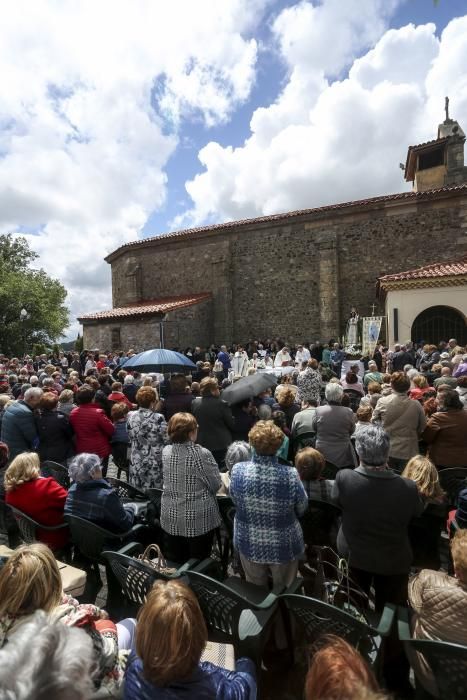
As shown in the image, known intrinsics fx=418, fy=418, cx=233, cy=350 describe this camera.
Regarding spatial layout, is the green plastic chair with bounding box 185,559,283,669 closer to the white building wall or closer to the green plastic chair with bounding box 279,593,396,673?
the green plastic chair with bounding box 279,593,396,673

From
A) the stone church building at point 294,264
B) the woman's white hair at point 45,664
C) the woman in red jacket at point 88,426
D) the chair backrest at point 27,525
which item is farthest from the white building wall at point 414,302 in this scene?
the woman's white hair at point 45,664

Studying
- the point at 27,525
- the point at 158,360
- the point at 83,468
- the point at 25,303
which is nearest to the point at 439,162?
the point at 158,360

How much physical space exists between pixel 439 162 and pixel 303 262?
8.82 m

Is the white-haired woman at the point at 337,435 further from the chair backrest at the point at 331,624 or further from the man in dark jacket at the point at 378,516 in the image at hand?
the chair backrest at the point at 331,624

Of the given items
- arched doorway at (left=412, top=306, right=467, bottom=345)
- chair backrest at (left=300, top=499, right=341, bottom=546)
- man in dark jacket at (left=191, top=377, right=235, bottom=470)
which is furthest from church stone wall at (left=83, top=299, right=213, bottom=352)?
chair backrest at (left=300, top=499, right=341, bottom=546)

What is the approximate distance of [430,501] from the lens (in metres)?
3.20

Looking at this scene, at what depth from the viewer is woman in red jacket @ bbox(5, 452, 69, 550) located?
3.39m

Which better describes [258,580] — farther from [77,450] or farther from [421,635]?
[77,450]

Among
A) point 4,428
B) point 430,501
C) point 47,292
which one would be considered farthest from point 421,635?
point 47,292

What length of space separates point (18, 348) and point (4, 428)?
31.4 meters

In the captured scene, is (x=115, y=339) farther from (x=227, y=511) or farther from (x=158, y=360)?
(x=227, y=511)

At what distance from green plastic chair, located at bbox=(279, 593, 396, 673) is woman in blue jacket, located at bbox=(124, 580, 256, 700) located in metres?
0.68

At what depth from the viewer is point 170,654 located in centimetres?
152

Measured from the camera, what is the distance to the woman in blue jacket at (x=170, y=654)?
4.98 ft
